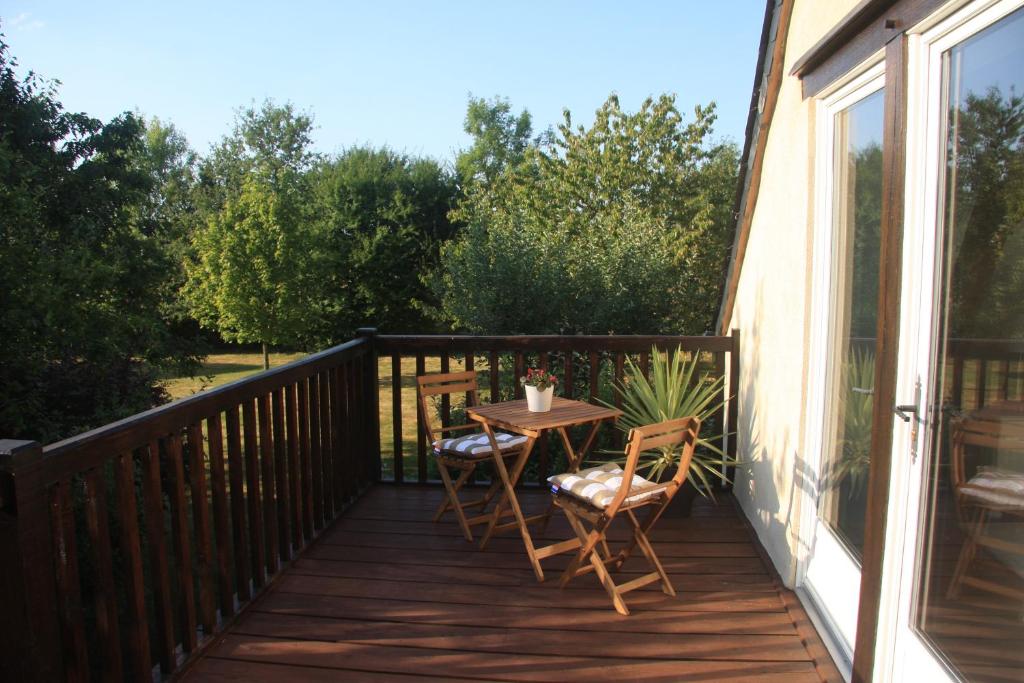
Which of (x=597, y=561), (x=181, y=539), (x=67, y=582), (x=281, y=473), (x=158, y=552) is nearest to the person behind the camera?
(x=67, y=582)

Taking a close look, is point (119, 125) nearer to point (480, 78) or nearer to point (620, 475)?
point (620, 475)

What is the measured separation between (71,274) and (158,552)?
3.57m

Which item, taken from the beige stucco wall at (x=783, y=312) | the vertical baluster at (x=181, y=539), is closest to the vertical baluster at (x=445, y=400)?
the beige stucco wall at (x=783, y=312)

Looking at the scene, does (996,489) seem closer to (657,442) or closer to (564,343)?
(657,442)

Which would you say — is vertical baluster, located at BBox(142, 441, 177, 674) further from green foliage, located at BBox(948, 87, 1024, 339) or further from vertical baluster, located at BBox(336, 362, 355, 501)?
green foliage, located at BBox(948, 87, 1024, 339)

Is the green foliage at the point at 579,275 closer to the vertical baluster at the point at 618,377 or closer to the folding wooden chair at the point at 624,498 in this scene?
the vertical baluster at the point at 618,377

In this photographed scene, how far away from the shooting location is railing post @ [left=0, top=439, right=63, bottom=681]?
1629 millimetres

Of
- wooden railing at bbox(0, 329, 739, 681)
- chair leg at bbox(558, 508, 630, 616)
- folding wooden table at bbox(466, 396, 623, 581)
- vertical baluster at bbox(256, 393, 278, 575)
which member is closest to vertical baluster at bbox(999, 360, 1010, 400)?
chair leg at bbox(558, 508, 630, 616)

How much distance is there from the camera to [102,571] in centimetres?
198

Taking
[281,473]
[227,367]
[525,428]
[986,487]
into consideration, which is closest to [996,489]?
[986,487]

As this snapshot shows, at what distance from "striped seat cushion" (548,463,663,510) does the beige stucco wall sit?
663 mm

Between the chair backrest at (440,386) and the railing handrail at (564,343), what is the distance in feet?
0.96

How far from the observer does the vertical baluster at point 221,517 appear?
2688 mm

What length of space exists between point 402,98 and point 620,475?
18152mm
